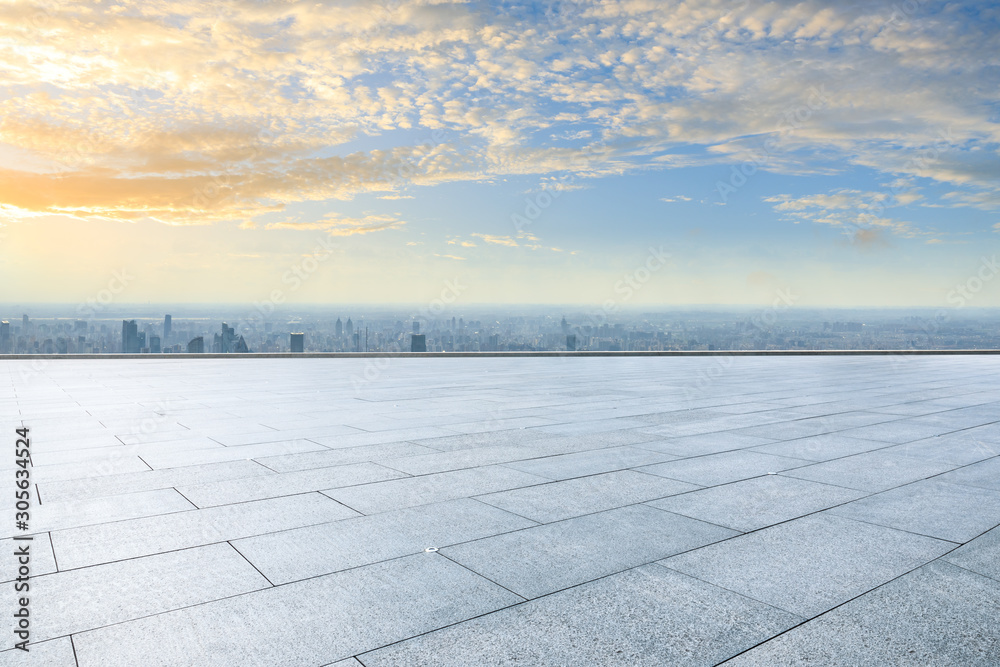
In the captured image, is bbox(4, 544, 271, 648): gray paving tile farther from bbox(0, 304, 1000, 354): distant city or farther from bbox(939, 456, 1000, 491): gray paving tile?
bbox(0, 304, 1000, 354): distant city

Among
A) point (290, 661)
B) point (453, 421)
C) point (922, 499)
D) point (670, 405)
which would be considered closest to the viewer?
point (290, 661)

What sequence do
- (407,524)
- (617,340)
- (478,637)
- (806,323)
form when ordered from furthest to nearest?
(806,323) → (617,340) → (407,524) → (478,637)

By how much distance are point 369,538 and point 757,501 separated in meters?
3.89

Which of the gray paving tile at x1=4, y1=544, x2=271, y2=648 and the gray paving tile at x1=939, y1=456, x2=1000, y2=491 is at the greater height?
the gray paving tile at x1=939, y1=456, x2=1000, y2=491

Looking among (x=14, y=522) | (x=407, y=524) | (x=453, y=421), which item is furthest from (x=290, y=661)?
(x=453, y=421)

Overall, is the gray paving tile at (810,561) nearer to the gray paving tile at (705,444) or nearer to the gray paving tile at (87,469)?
the gray paving tile at (705,444)

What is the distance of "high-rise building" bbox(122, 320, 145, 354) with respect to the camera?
27625 millimetres

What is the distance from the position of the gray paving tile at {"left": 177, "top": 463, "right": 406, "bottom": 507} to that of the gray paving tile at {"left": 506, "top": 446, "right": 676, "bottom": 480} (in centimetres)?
169

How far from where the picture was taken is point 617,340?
32.1m

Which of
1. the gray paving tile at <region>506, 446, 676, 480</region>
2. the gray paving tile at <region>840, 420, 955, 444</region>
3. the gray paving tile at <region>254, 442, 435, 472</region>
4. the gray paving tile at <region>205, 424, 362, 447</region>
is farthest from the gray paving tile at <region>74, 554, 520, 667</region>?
the gray paving tile at <region>840, 420, 955, 444</region>

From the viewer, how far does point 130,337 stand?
29.1 m

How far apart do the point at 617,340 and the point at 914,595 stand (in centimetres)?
2777

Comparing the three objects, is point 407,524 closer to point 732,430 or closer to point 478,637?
point 478,637

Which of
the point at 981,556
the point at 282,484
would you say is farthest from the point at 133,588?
the point at 981,556
